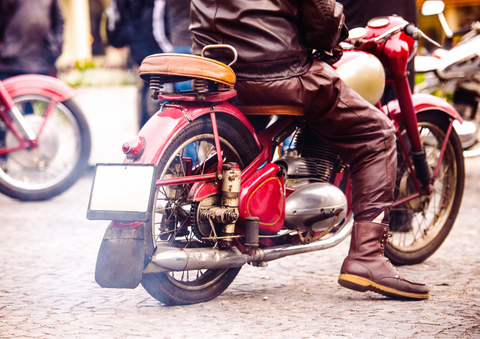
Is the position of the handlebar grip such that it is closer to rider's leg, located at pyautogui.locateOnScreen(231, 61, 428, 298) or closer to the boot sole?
rider's leg, located at pyautogui.locateOnScreen(231, 61, 428, 298)

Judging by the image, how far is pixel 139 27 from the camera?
7625 millimetres

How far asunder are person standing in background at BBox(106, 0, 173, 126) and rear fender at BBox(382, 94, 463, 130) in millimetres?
3624

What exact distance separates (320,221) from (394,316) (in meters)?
0.62

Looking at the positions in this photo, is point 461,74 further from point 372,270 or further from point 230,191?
point 230,191

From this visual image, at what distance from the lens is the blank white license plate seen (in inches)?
102

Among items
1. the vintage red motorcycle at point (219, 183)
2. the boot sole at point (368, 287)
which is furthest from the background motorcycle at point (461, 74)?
the boot sole at point (368, 287)

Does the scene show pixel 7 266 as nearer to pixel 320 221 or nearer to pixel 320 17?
pixel 320 221

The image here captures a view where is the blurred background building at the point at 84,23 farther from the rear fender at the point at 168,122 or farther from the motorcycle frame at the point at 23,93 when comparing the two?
the rear fender at the point at 168,122

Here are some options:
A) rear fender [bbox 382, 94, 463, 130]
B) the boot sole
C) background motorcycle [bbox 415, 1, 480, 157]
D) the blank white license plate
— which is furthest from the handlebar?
background motorcycle [bbox 415, 1, 480, 157]

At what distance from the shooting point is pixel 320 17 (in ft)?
9.85

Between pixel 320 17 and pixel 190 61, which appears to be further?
pixel 320 17

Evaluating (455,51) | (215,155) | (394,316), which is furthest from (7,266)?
(455,51)

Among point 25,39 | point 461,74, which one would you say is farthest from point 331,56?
point 25,39

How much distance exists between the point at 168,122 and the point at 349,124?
35.8 inches
